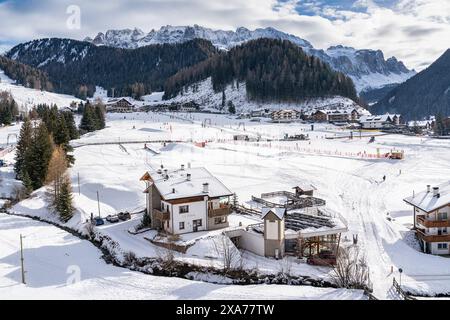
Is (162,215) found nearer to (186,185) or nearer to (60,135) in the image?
(186,185)

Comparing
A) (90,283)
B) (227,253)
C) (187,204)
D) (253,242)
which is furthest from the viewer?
(187,204)

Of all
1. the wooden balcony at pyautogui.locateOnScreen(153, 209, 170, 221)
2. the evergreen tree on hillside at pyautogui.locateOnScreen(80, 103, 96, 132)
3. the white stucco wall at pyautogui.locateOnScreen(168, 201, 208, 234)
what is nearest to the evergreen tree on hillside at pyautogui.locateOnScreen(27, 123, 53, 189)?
the wooden balcony at pyautogui.locateOnScreen(153, 209, 170, 221)

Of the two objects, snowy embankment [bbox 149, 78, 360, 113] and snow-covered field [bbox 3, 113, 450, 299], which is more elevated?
snowy embankment [bbox 149, 78, 360, 113]

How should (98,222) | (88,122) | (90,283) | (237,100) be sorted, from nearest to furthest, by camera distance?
(90,283)
(98,222)
(88,122)
(237,100)

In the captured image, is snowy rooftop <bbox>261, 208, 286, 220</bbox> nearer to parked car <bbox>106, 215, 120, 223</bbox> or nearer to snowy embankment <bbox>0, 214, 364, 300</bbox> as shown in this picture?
snowy embankment <bbox>0, 214, 364, 300</bbox>

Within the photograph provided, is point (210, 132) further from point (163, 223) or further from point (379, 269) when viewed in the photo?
point (379, 269)

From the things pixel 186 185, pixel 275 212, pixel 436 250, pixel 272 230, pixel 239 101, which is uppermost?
pixel 239 101

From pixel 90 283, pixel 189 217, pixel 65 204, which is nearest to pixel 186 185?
pixel 189 217
